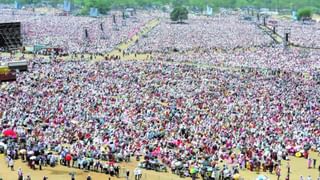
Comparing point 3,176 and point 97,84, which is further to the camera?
point 97,84

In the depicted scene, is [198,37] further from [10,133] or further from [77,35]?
[10,133]

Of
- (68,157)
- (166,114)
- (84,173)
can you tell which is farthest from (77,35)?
(84,173)

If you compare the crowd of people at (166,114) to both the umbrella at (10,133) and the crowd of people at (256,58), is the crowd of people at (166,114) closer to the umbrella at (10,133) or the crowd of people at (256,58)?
the umbrella at (10,133)

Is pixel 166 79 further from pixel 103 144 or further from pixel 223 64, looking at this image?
pixel 103 144

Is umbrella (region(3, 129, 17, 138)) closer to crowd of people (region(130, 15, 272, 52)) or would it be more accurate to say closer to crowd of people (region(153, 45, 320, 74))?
crowd of people (region(153, 45, 320, 74))

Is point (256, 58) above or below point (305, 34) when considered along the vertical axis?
below

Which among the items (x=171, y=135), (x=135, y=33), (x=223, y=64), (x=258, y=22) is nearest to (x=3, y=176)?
(x=171, y=135)

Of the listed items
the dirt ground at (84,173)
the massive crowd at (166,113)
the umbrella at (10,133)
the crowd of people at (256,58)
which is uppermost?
the umbrella at (10,133)

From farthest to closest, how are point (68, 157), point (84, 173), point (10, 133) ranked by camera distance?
point (10, 133), point (68, 157), point (84, 173)

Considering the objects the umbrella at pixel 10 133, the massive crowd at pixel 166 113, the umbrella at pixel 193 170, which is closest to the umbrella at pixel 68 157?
the massive crowd at pixel 166 113

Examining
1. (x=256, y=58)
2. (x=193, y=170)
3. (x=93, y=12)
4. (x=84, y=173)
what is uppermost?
(x=93, y=12)

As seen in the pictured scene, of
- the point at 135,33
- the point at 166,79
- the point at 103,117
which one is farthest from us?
the point at 135,33
